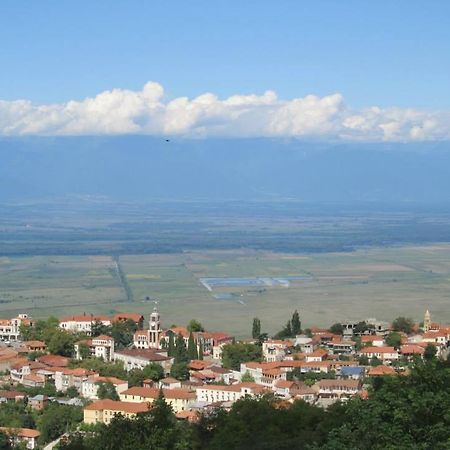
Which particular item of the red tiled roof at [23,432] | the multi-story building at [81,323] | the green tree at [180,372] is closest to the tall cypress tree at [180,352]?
the green tree at [180,372]

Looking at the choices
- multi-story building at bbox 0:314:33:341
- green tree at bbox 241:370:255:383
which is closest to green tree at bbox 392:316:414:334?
green tree at bbox 241:370:255:383

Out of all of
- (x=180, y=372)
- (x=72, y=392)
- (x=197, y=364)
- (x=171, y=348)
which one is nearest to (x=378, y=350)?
(x=197, y=364)

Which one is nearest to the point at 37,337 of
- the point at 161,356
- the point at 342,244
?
the point at 161,356

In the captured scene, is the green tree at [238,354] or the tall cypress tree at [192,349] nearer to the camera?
the green tree at [238,354]

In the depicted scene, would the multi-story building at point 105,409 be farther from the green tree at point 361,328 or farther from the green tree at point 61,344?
the green tree at point 361,328

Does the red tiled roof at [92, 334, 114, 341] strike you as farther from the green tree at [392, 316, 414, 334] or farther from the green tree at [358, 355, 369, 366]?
the green tree at [392, 316, 414, 334]
